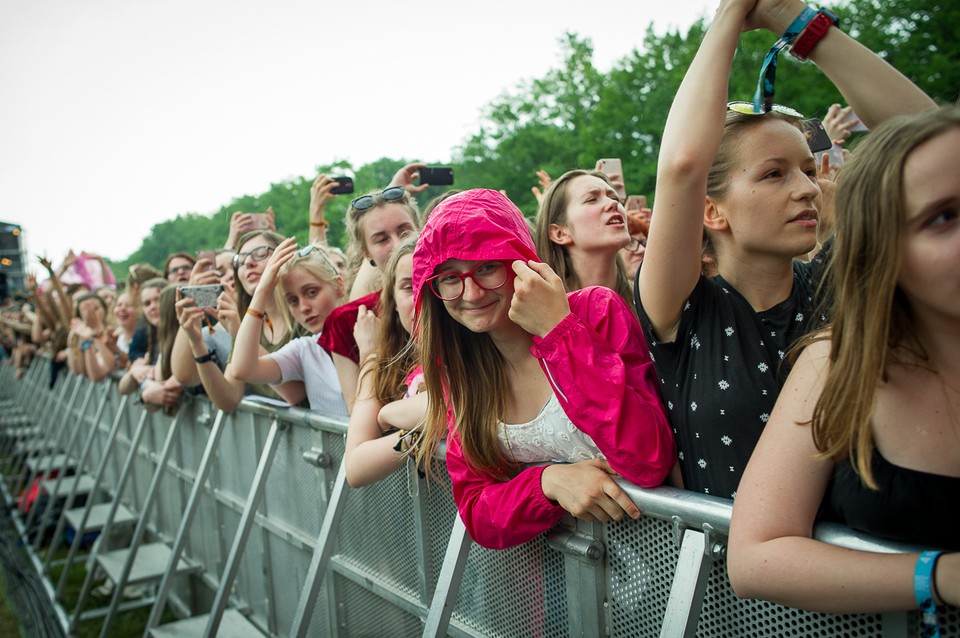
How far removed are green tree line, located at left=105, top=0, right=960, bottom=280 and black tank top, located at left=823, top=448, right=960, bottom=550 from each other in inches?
213

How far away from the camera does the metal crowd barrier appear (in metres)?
1.67

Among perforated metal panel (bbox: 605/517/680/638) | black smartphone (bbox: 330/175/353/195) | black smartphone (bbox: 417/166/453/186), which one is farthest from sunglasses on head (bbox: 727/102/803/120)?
black smartphone (bbox: 330/175/353/195)

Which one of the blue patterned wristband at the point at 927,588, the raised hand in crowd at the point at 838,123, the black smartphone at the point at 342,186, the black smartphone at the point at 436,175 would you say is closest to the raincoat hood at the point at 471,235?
the blue patterned wristband at the point at 927,588

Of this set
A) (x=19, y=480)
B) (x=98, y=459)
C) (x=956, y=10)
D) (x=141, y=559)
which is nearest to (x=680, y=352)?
(x=141, y=559)

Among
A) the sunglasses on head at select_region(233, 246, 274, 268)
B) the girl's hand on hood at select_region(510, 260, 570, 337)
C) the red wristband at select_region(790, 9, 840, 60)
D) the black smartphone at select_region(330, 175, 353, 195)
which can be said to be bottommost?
the sunglasses on head at select_region(233, 246, 274, 268)

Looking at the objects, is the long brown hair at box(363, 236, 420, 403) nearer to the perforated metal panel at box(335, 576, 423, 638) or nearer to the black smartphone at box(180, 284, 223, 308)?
the perforated metal panel at box(335, 576, 423, 638)

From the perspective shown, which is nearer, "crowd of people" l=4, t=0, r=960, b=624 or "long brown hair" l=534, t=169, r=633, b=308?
"crowd of people" l=4, t=0, r=960, b=624

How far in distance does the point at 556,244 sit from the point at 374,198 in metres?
1.37

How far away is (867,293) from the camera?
52.8 inches

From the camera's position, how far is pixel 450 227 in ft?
7.40

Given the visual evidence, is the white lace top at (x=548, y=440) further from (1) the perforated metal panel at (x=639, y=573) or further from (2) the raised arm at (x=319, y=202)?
(2) the raised arm at (x=319, y=202)

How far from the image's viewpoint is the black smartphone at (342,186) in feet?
15.9

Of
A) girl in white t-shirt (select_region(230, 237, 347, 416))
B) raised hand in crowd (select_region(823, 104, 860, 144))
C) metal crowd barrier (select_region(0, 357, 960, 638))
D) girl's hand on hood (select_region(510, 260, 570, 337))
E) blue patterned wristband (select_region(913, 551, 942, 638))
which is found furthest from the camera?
girl in white t-shirt (select_region(230, 237, 347, 416))

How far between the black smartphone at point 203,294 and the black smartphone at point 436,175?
139 centimetres
